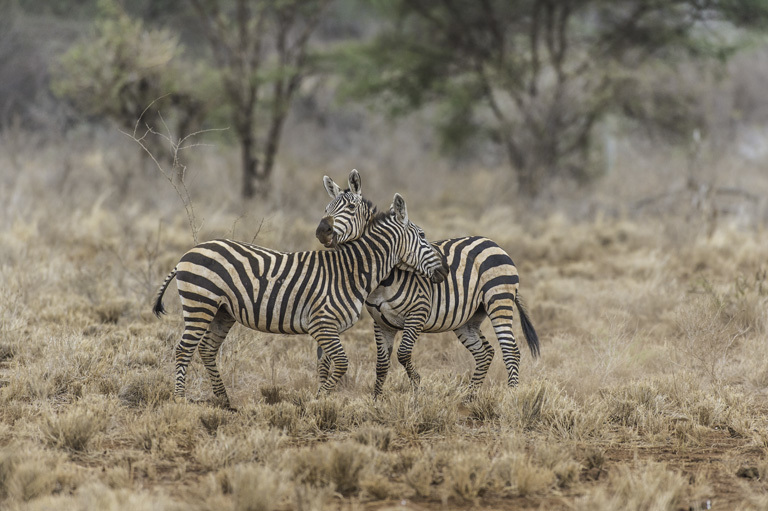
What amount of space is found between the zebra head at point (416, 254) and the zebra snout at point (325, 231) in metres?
0.60

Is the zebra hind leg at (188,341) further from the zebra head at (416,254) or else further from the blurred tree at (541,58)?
the blurred tree at (541,58)

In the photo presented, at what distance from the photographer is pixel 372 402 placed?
18.8ft

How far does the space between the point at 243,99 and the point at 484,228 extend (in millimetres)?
5949

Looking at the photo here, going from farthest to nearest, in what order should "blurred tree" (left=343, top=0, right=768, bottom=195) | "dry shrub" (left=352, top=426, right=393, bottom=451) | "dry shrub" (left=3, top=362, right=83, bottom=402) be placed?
"blurred tree" (left=343, top=0, right=768, bottom=195) → "dry shrub" (left=3, top=362, right=83, bottom=402) → "dry shrub" (left=352, top=426, right=393, bottom=451)

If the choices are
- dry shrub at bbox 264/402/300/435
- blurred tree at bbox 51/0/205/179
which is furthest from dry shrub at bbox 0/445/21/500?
blurred tree at bbox 51/0/205/179

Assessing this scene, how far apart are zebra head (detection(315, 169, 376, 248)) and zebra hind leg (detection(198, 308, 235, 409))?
101 centimetres

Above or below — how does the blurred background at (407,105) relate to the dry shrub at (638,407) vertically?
above

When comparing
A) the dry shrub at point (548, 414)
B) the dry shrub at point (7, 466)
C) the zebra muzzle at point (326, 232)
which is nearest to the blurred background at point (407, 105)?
the zebra muzzle at point (326, 232)

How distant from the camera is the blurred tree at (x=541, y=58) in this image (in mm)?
17469

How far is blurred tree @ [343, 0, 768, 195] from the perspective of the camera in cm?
1747

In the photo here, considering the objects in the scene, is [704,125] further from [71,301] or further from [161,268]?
[71,301]

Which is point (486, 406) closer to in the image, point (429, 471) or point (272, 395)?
point (429, 471)

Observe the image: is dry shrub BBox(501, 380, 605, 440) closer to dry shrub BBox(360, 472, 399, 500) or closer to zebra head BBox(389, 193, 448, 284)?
zebra head BBox(389, 193, 448, 284)

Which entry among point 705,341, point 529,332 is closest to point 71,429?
point 529,332
